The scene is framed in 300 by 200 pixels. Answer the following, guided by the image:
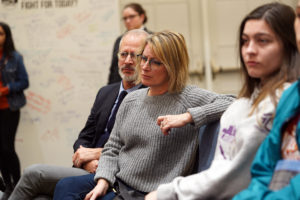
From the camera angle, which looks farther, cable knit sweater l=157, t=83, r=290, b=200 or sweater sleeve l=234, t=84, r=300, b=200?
cable knit sweater l=157, t=83, r=290, b=200

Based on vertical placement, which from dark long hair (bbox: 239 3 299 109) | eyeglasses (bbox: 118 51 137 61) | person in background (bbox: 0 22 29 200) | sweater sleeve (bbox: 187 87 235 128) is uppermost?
dark long hair (bbox: 239 3 299 109)

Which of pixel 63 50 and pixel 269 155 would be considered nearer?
pixel 269 155

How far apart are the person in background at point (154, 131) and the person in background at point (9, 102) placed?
214 cm

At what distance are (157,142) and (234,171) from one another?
1.64ft

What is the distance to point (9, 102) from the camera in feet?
12.3

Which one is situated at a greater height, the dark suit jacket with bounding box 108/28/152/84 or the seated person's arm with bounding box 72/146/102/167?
the dark suit jacket with bounding box 108/28/152/84

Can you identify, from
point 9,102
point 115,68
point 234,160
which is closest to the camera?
point 234,160

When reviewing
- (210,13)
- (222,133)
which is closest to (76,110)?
(210,13)

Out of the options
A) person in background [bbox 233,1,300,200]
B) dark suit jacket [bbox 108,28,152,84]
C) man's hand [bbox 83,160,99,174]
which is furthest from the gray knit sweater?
dark suit jacket [bbox 108,28,152,84]

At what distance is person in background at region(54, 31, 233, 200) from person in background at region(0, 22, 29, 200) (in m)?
2.14

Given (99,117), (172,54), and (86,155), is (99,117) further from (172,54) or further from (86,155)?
(172,54)

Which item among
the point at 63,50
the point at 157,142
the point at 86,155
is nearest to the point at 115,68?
the point at 63,50

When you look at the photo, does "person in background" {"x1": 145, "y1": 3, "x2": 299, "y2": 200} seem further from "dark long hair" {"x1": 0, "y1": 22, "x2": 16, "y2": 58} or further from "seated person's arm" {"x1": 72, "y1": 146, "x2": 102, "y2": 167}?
"dark long hair" {"x1": 0, "y1": 22, "x2": 16, "y2": 58}

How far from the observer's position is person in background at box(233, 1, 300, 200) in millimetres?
1004
